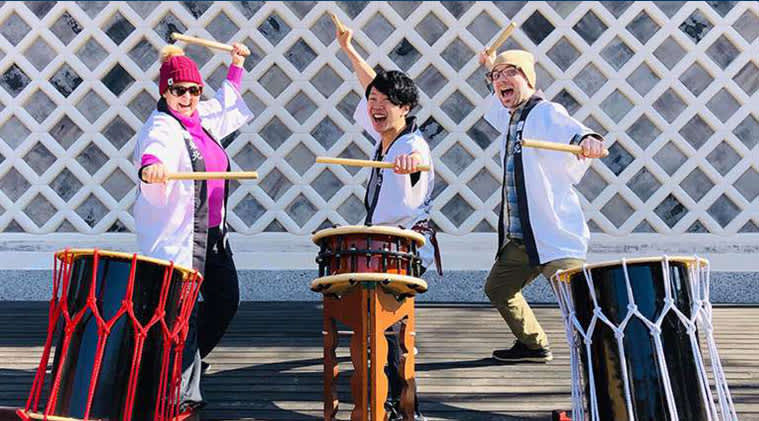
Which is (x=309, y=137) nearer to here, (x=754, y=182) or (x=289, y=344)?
(x=289, y=344)

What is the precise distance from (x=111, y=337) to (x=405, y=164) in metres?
0.71

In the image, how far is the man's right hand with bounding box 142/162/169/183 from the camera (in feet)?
5.83

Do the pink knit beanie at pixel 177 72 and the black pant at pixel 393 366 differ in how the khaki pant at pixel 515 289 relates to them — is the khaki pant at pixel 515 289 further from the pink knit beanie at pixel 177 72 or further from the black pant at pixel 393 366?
the pink knit beanie at pixel 177 72

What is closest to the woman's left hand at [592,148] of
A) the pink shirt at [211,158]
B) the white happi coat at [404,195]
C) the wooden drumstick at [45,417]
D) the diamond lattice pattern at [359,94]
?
the white happi coat at [404,195]

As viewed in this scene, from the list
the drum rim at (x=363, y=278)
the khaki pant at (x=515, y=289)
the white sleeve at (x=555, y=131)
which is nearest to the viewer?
the drum rim at (x=363, y=278)

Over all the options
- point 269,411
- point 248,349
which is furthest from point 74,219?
point 269,411

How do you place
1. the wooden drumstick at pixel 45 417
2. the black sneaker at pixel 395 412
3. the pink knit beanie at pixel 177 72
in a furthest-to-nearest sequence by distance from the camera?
the pink knit beanie at pixel 177 72 → the black sneaker at pixel 395 412 → the wooden drumstick at pixel 45 417

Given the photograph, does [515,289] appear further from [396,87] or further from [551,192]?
[396,87]

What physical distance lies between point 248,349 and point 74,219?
151 cm

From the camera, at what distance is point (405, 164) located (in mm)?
1856

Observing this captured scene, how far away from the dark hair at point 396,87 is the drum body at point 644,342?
648 mm

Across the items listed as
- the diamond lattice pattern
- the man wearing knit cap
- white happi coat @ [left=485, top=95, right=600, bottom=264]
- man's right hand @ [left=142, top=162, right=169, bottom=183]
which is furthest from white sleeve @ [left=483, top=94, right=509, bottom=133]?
the diamond lattice pattern

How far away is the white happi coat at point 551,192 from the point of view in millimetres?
2115

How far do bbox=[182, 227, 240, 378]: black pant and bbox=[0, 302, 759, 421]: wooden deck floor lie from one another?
0.12 meters
